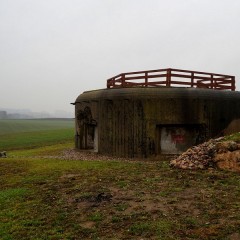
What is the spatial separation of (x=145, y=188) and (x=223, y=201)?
10.5 feet

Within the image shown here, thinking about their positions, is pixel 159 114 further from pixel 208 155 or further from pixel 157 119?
pixel 208 155

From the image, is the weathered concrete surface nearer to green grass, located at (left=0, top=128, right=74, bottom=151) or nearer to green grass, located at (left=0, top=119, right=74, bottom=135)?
green grass, located at (left=0, top=128, right=74, bottom=151)

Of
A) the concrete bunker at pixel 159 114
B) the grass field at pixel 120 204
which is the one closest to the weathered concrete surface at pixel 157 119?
the concrete bunker at pixel 159 114

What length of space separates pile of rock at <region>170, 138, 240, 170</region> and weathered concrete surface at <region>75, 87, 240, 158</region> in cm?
519

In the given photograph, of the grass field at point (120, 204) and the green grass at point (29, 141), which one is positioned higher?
the grass field at point (120, 204)

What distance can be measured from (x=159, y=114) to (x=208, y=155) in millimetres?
6289

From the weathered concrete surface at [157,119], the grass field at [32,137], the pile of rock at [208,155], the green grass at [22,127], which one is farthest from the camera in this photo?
the green grass at [22,127]

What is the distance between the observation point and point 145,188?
504 inches

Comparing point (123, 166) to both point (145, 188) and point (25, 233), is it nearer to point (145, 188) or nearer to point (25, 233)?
point (145, 188)

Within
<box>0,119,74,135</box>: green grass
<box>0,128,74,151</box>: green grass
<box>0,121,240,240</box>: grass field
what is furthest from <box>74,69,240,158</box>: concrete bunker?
<box>0,119,74,135</box>: green grass

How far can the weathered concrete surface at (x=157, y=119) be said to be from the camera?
70.4 ft

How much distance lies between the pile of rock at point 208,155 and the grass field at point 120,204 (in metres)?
0.58

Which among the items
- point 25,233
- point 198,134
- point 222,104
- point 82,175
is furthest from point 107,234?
point 222,104

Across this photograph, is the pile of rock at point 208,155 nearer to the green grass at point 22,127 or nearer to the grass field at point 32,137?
the grass field at point 32,137
